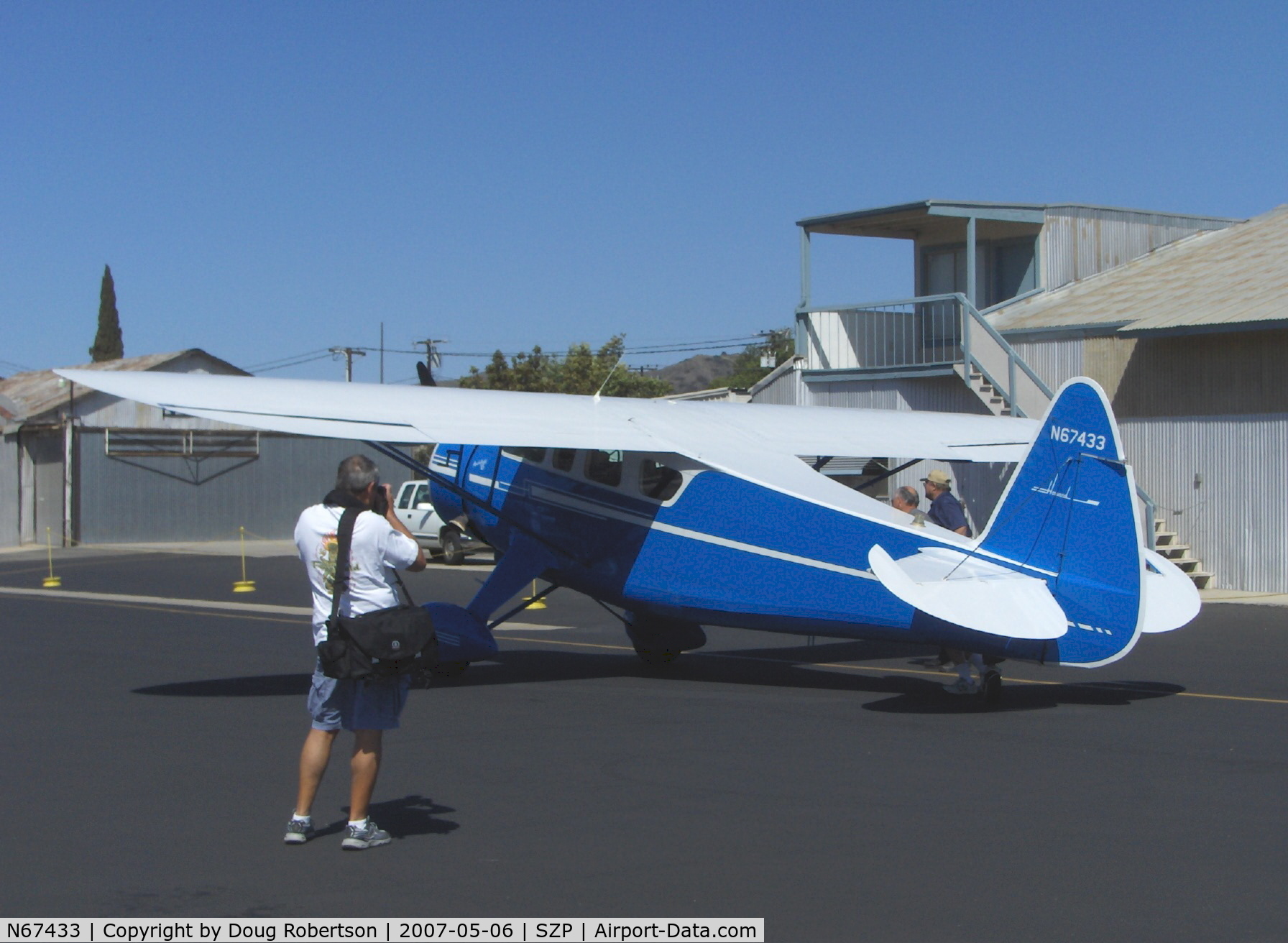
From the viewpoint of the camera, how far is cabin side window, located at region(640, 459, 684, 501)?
12789mm

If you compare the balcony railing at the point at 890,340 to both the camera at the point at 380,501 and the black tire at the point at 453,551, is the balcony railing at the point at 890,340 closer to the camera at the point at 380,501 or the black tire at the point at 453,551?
the black tire at the point at 453,551

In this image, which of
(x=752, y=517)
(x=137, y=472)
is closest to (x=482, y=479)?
(x=752, y=517)

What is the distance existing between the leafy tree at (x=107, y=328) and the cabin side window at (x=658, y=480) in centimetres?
7060

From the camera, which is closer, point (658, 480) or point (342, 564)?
point (342, 564)

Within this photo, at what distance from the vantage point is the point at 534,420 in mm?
12594

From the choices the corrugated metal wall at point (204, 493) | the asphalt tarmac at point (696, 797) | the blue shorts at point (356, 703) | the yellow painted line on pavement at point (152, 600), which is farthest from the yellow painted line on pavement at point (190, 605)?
the corrugated metal wall at point (204, 493)

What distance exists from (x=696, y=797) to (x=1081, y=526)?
13.8 feet

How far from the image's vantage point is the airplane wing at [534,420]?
37.6 ft

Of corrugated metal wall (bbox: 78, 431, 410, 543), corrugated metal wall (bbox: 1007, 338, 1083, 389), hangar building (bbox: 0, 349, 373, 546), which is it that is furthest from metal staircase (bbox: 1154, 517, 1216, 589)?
corrugated metal wall (bbox: 78, 431, 410, 543)

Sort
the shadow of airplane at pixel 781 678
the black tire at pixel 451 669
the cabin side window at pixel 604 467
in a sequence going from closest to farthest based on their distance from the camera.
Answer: the shadow of airplane at pixel 781 678
the black tire at pixel 451 669
the cabin side window at pixel 604 467

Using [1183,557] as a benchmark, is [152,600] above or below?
below

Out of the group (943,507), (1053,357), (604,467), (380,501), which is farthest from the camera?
(1053,357)

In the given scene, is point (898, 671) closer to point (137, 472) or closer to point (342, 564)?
point (342, 564)

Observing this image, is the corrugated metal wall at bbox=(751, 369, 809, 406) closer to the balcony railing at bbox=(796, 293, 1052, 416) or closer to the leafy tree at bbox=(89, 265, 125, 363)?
the balcony railing at bbox=(796, 293, 1052, 416)
